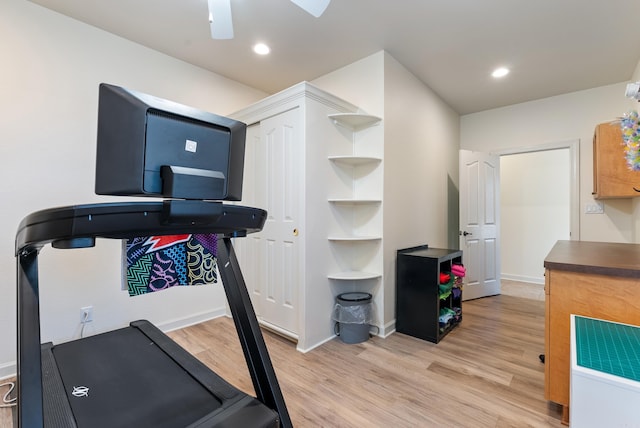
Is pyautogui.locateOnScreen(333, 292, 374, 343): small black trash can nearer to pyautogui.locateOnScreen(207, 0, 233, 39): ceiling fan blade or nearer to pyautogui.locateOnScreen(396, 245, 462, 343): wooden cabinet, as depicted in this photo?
pyautogui.locateOnScreen(396, 245, 462, 343): wooden cabinet

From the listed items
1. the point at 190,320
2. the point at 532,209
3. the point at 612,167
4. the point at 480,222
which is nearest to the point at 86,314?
the point at 190,320

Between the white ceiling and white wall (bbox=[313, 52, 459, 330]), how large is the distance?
6.8 inches

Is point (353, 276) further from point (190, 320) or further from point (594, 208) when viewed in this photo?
point (594, 208)

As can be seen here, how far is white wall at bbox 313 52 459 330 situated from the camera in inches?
114

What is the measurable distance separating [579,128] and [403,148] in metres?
2.47

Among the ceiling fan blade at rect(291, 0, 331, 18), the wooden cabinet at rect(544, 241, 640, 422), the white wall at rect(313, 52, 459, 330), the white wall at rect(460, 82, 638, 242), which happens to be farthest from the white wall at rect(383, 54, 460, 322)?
the ceiling fan blade at rect(291, 0, 331, 18)

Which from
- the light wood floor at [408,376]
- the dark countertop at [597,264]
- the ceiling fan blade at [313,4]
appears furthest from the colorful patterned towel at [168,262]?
the dark countertop at [597,264]

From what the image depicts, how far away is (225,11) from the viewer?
1699 millimetres

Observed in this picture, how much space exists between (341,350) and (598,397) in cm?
178

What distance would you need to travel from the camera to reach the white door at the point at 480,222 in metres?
3.99

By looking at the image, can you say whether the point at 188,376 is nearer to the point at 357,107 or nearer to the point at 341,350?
the point at 341,350

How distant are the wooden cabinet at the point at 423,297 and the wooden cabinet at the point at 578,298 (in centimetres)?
100

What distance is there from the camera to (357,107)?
A: 2990mm

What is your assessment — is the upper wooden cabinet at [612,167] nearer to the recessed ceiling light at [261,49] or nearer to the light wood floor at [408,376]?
the light wood floor at [408,376]
